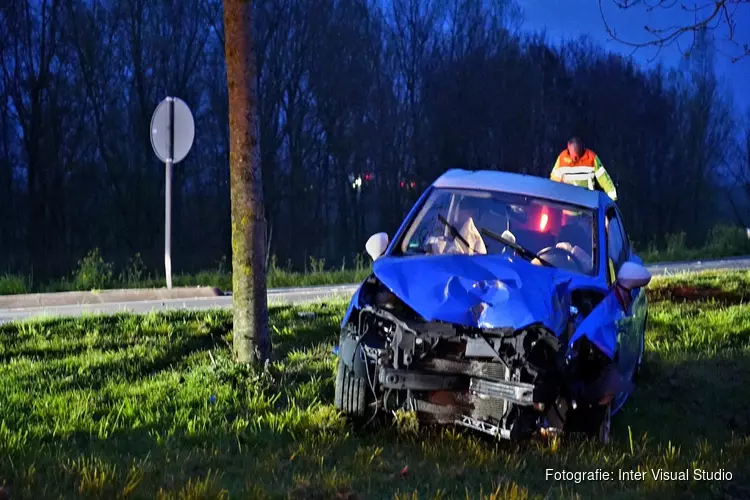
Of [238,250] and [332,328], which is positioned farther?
[332,328]

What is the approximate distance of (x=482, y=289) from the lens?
185 inches

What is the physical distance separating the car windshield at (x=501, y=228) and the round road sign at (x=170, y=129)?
23.0 feet

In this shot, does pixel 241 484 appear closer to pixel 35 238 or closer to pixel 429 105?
pixel 35 238

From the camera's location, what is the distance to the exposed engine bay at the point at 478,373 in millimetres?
4457

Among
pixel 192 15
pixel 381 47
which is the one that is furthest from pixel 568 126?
pixel 192 15

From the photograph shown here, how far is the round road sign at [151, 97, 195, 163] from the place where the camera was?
12125mm

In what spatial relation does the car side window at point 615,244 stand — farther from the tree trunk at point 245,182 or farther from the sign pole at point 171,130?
the sign pole at point 171,130

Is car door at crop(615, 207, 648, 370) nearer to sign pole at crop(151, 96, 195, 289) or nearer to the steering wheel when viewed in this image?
the steering wheel

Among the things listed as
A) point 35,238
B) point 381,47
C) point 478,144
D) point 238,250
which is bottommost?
point 35,238

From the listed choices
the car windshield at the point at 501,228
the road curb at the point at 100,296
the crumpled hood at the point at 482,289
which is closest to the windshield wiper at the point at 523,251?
the car windshield at the point at 501,228

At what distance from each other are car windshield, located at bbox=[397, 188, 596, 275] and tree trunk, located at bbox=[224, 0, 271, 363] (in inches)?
53.7

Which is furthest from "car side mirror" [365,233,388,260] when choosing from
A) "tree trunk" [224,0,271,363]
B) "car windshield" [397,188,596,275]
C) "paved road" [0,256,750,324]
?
"paved road" [0,256,750,324]

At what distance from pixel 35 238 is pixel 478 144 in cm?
2345

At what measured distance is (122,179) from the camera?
35062 mm
